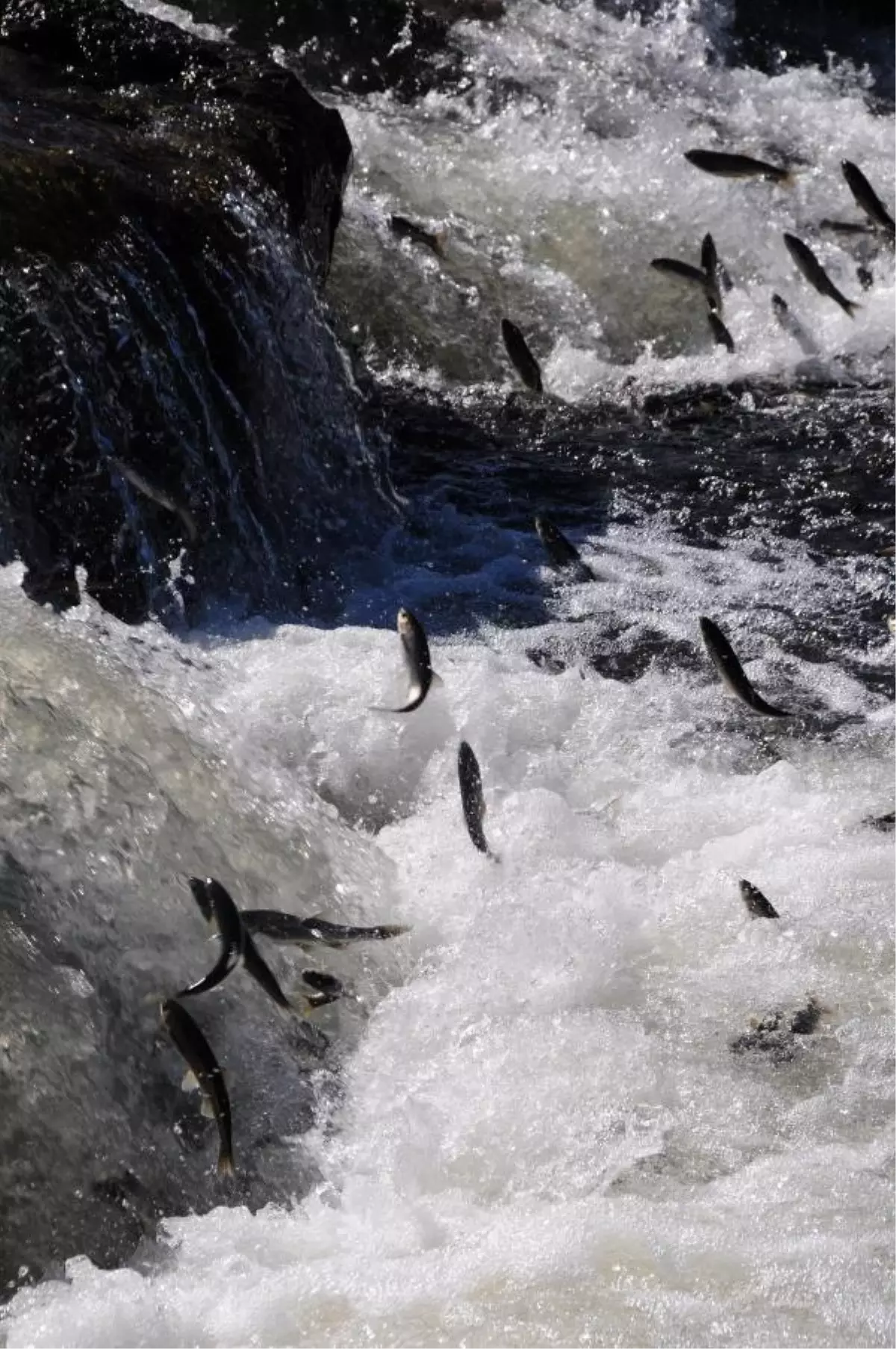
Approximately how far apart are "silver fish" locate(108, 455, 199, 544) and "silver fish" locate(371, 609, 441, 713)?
957mm

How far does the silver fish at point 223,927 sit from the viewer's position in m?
3.77

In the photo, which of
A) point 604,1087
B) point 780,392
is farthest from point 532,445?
point 604,1087

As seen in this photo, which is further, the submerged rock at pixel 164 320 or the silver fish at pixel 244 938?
the submerged rock at pixel 164 320

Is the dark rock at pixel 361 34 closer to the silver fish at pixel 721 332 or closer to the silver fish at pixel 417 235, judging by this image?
the silver fish at pixel 417 235

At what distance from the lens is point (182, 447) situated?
19.9 feet

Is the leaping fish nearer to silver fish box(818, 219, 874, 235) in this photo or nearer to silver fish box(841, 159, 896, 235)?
silver fish box(841, 159, 896, 235)

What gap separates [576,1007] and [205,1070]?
3.40 ft

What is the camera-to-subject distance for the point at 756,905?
15.0ft

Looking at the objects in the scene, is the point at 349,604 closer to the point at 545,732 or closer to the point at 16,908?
the point at 545,732

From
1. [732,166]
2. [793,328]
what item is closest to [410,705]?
[793,328]

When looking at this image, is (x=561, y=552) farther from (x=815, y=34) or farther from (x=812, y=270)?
(x=815, y=34)

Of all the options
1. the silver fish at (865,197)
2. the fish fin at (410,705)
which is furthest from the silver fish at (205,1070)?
the silver fish at (865,197)

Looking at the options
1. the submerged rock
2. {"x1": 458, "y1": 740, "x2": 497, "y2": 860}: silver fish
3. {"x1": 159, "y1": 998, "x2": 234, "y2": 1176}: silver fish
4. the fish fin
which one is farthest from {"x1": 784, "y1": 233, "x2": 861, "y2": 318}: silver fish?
{"x1": 159, "y1": 998, "x2": 234, "y2": 1176}: silver fish

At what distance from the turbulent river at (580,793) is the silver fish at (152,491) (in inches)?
15.9
